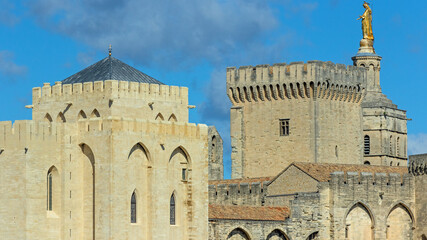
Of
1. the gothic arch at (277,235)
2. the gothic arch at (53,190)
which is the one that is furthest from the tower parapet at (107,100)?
the gothic arch at (277,235)

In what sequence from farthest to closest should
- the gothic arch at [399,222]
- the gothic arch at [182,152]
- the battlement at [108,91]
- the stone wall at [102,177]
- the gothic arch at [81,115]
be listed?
the gothic arch at [399,222]
the gothic arch at [81,115]
the battlement at [108,91]
the gothic arch at [182,152]
the stone wall at [102,177]

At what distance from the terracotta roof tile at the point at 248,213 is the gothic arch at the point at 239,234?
0.60 metres

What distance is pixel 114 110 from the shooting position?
65.2 meters

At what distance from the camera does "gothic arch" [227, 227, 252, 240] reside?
70188 mm

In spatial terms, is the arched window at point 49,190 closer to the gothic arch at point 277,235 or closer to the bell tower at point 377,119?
the gothic arch at point 277,235

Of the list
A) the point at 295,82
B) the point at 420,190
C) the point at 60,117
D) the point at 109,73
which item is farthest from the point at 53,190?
the point at 295,82

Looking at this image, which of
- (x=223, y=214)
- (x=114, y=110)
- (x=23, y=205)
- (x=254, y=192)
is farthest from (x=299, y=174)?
(x=23, y=205)

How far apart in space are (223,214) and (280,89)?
63.3ft

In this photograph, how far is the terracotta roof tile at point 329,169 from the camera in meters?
77.1

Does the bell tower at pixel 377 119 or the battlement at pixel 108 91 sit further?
the bell tower at pixel 377 119

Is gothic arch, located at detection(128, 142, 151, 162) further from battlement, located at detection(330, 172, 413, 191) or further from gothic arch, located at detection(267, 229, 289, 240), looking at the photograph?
battlement, located at detection(330, 172, 413, 191)

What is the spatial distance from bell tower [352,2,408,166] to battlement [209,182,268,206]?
21248 mm

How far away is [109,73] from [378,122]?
36805mm

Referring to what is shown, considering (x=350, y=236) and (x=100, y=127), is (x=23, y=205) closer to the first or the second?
(x=100, y=127)
